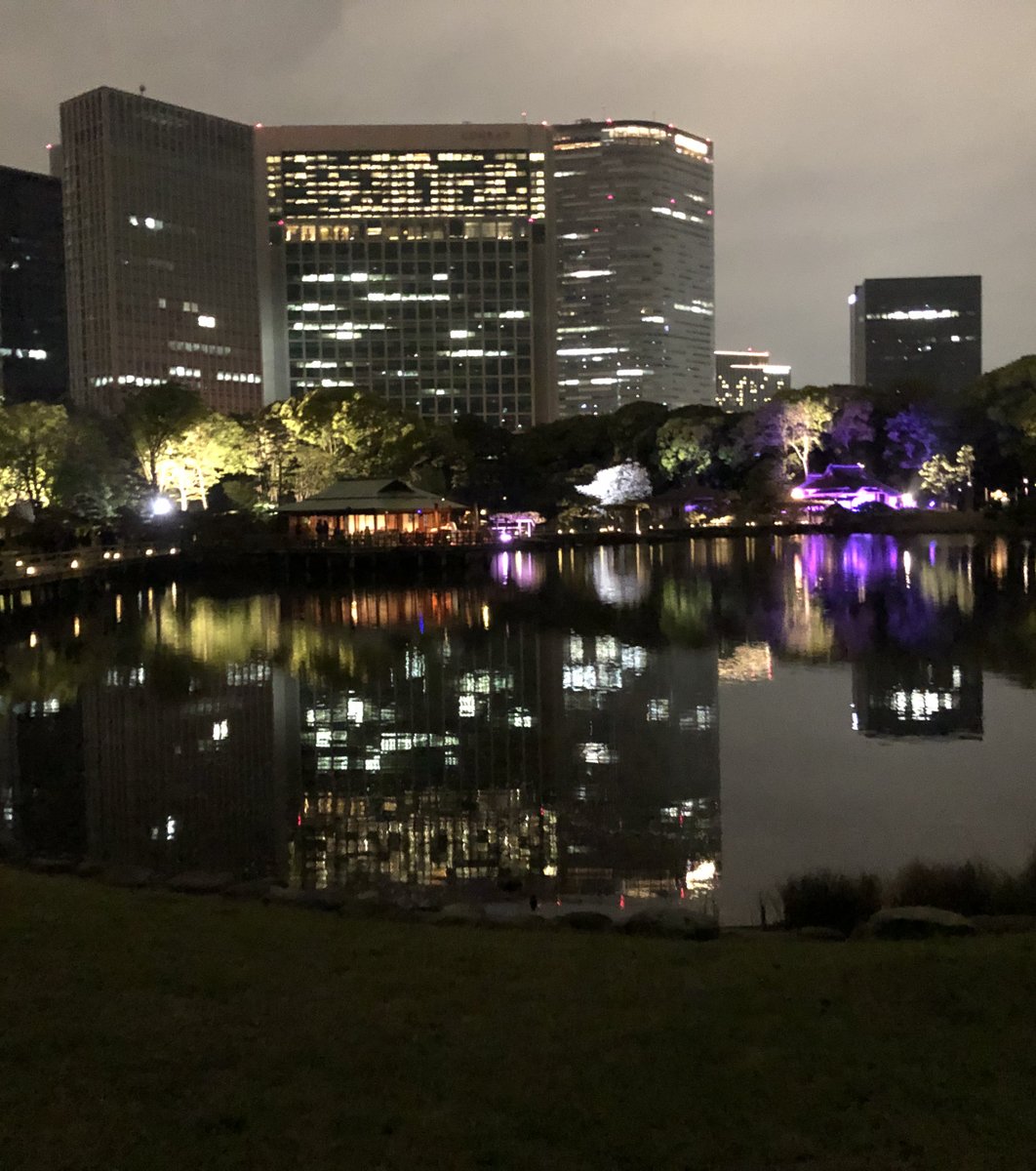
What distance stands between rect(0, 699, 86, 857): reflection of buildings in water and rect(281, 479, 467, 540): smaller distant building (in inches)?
1532

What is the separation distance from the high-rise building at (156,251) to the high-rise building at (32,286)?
2976 mm

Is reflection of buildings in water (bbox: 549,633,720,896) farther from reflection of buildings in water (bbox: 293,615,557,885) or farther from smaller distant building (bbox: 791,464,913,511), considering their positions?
smaller distant building (bbox: 791,464,913,511)

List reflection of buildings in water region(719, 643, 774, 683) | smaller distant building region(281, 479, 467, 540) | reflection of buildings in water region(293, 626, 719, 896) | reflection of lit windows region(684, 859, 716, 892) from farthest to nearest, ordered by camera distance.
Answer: smaller distant building region(281, 479, 467, 540)
reflection of buildings in water region(719, 643, 774, 683)
reflection of buildings in water region(293, 626, 719, 896)
reflection of lit windows region(684, 859, 716, 892)

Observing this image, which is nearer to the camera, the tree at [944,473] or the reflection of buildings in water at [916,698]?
the reflection of buildings in water at [916,698]

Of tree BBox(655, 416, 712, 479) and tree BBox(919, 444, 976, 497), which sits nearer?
tree BBox(919, 444, 976, 497)

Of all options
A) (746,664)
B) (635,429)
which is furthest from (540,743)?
(635,429)

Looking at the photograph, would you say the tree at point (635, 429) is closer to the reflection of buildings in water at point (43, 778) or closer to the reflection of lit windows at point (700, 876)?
the reflection of buildings in water at point (43, 778)

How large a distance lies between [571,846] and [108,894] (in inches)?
221

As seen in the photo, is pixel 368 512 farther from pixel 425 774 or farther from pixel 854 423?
pixel 425 774

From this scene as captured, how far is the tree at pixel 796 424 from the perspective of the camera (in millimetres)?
86500

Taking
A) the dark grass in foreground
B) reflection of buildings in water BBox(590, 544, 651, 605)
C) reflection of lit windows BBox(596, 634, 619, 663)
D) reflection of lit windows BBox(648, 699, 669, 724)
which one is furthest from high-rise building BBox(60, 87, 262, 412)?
the dark grass in foreground

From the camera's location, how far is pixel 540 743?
18672mm

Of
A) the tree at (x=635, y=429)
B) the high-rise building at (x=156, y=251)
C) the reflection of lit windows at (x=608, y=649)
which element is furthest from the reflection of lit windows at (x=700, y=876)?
the high-rise building at (x=156, y=251)

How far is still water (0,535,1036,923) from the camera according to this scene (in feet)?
42.4
